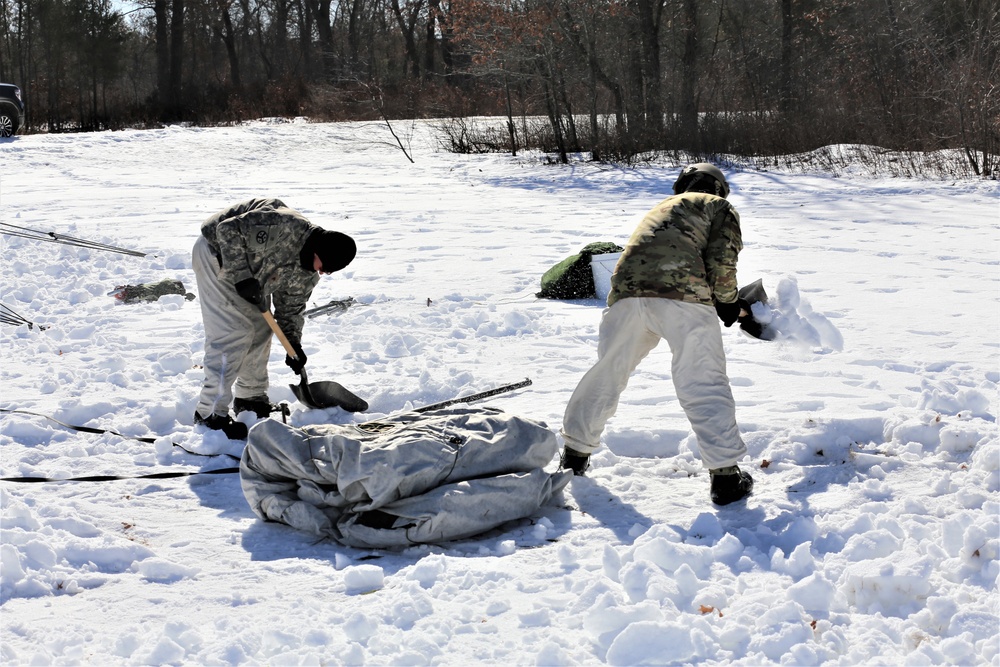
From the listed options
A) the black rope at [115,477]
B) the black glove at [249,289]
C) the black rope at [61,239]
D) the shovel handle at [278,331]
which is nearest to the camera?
the black rope at [115,477]

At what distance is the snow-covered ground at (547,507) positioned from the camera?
2.98 meters

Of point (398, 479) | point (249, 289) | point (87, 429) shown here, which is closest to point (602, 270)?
point (249, 289)

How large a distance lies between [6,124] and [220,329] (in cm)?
1887

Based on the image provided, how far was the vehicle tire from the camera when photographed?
20875 mm

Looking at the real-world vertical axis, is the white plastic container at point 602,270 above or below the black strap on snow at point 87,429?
above

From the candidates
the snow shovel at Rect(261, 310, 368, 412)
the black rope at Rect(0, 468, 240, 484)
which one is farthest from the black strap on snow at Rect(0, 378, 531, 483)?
the snow shovel at Rect(261, 310, 368, 412)

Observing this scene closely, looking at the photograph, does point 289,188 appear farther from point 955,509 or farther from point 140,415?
point 955,509

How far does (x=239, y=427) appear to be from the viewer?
5.29 metres

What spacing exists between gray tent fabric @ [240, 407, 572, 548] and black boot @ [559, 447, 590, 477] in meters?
0.32

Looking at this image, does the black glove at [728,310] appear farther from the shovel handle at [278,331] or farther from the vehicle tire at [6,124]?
the vehicle tire at [6,124]

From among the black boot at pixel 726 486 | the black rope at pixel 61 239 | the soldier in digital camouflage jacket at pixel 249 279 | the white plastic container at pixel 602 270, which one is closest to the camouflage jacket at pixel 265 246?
the soldier in digital camouflage jacket at pixel 249 279

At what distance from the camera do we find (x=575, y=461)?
182 inches

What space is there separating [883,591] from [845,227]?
8.76 meters

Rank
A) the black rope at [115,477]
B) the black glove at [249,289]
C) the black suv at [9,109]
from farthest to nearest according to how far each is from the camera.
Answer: the black suv at [9,109], the black glove at [249,289], the black rope at [115,477]
